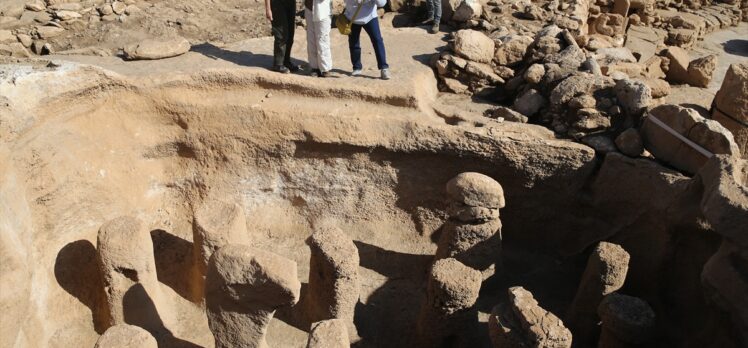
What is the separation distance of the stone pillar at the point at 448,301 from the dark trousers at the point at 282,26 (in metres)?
2.66

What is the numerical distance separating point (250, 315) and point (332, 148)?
2033mm

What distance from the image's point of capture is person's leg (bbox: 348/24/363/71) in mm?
5953

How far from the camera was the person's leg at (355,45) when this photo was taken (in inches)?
234

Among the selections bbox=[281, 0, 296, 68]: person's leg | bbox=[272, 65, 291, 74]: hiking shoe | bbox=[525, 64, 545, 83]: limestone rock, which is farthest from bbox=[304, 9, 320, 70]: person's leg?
bbox=[525, 64, 545, 83]: limestone rock

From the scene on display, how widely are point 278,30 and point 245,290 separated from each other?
2922 mm

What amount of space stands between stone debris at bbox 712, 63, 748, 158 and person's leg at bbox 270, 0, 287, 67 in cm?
377

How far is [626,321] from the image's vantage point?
426 cm

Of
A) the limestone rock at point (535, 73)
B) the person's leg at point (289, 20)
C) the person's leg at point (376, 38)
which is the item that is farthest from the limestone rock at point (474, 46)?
the person's leg at point (289, 20)

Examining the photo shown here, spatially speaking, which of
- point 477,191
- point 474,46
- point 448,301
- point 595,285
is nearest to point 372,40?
point 474,46

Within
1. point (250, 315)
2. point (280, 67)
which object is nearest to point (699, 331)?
point (250, 315)

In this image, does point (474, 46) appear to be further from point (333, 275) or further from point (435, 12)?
point (333, 275)

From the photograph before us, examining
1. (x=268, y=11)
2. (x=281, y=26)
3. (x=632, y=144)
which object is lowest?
(x=632, y=144)

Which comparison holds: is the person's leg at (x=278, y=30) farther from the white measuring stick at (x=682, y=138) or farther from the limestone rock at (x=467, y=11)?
the white measuring stick at (x=682, y=138)

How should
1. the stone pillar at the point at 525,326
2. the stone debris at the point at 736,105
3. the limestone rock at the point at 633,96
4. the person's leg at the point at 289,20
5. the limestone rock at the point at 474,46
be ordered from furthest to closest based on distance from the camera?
the limestone rock at the point at 474,46 → the person's leg at the point at 289,20 → the limestone rock at the point at 633,96 → the stone debris at the point at 736,105 → the stone pillar at the point at 525,326
